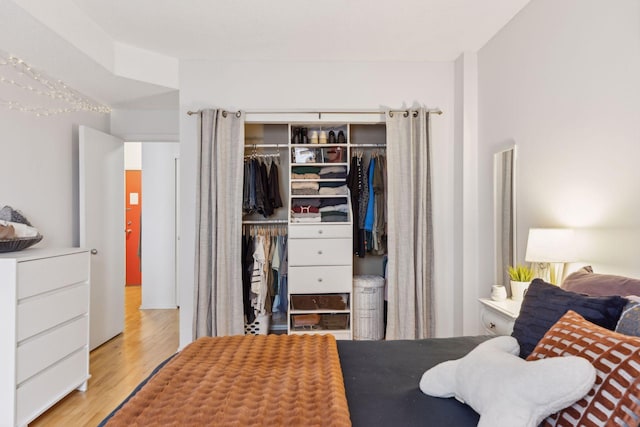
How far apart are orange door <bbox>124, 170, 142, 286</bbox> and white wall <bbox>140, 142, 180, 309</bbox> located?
1398mm

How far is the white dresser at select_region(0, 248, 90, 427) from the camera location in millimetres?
2045

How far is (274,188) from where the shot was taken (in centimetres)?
351

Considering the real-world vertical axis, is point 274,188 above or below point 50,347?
above

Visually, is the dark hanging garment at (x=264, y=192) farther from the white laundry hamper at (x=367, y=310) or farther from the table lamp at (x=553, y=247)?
the table lamp at (x=553, y=247)

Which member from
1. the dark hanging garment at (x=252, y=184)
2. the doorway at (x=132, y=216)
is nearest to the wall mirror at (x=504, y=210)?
the dark hanging garment at (x=252, y=184)

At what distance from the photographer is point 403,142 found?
10.7 ft

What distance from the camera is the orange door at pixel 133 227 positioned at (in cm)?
628

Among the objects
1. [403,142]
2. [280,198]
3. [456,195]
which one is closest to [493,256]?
[456,195]

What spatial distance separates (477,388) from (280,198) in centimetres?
272

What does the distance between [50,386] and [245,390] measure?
187cm

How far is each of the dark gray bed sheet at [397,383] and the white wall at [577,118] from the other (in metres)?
0.86

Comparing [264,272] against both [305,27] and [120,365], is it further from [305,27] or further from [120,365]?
[305,27]

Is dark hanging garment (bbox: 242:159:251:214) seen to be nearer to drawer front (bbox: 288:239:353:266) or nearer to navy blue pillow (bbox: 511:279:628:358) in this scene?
drawer front (bbox: 288:239:353:266)

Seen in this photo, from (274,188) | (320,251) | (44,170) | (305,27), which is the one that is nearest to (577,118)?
(305,27)
